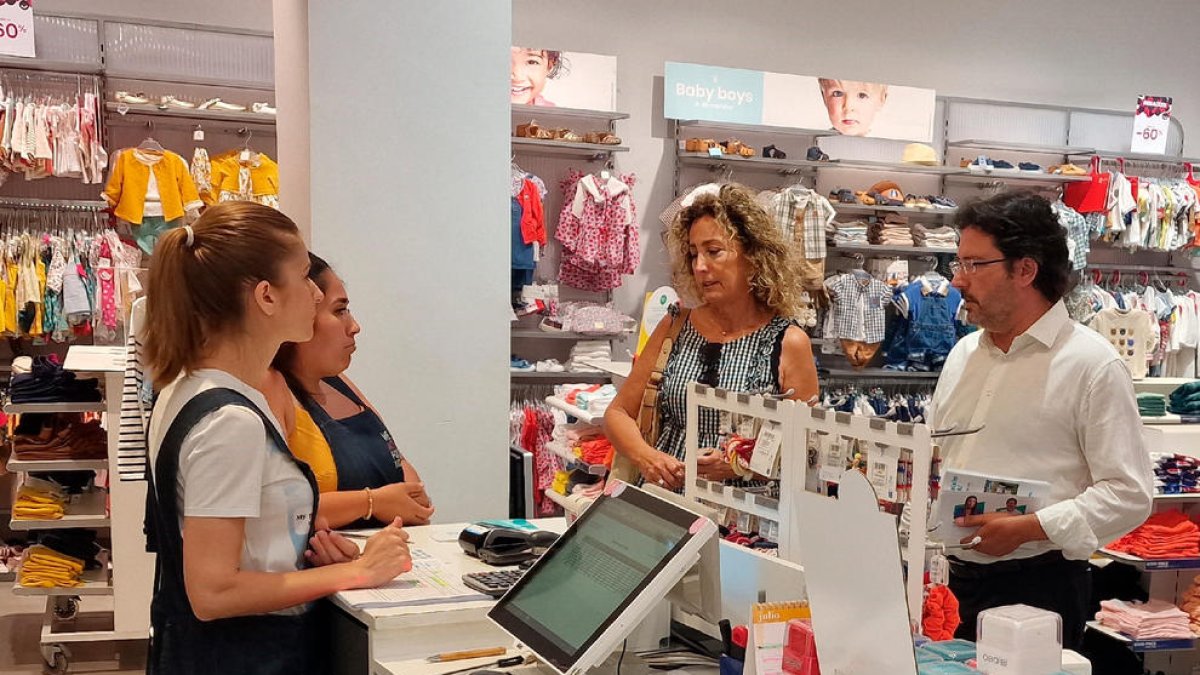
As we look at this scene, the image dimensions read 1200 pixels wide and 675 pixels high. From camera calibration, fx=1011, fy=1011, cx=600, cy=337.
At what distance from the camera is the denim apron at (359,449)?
230cm

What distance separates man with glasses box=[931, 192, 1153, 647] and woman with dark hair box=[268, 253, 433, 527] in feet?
4.29

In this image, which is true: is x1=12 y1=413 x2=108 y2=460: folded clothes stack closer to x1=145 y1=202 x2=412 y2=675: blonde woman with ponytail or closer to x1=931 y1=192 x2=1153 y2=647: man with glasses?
x1=145 y1=202 x2=412 y2=675: blonde woman with ponytail

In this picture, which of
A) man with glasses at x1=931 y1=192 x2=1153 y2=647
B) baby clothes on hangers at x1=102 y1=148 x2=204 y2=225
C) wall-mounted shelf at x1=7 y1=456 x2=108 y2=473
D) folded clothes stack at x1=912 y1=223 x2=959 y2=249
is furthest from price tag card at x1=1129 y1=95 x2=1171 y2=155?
wall-mounted shelf at x1=7 y1=456 x2=108 y2=473

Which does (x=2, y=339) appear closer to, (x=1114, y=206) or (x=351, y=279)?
(x=351, y=279)

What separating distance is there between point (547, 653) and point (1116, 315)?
7.19 m

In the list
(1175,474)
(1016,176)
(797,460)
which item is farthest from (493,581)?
(1016,176)

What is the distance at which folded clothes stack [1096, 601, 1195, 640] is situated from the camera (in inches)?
166

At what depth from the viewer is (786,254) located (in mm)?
2760

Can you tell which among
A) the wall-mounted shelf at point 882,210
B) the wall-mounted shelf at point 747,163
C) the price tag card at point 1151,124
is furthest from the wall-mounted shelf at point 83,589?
the price tag card at point 1151,124

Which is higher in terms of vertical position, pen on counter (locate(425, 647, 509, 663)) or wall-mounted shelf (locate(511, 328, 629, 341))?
wall-mounted shelf (locate(511, 328, 629, 341))

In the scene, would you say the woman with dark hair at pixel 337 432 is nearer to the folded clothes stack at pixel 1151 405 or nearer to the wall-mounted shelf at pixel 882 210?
the folded clothes stack at pixel 1151 405

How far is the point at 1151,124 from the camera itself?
8.09 meters

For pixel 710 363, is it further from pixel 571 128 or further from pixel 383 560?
pixel 571 128

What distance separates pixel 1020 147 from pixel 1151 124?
1171mm
